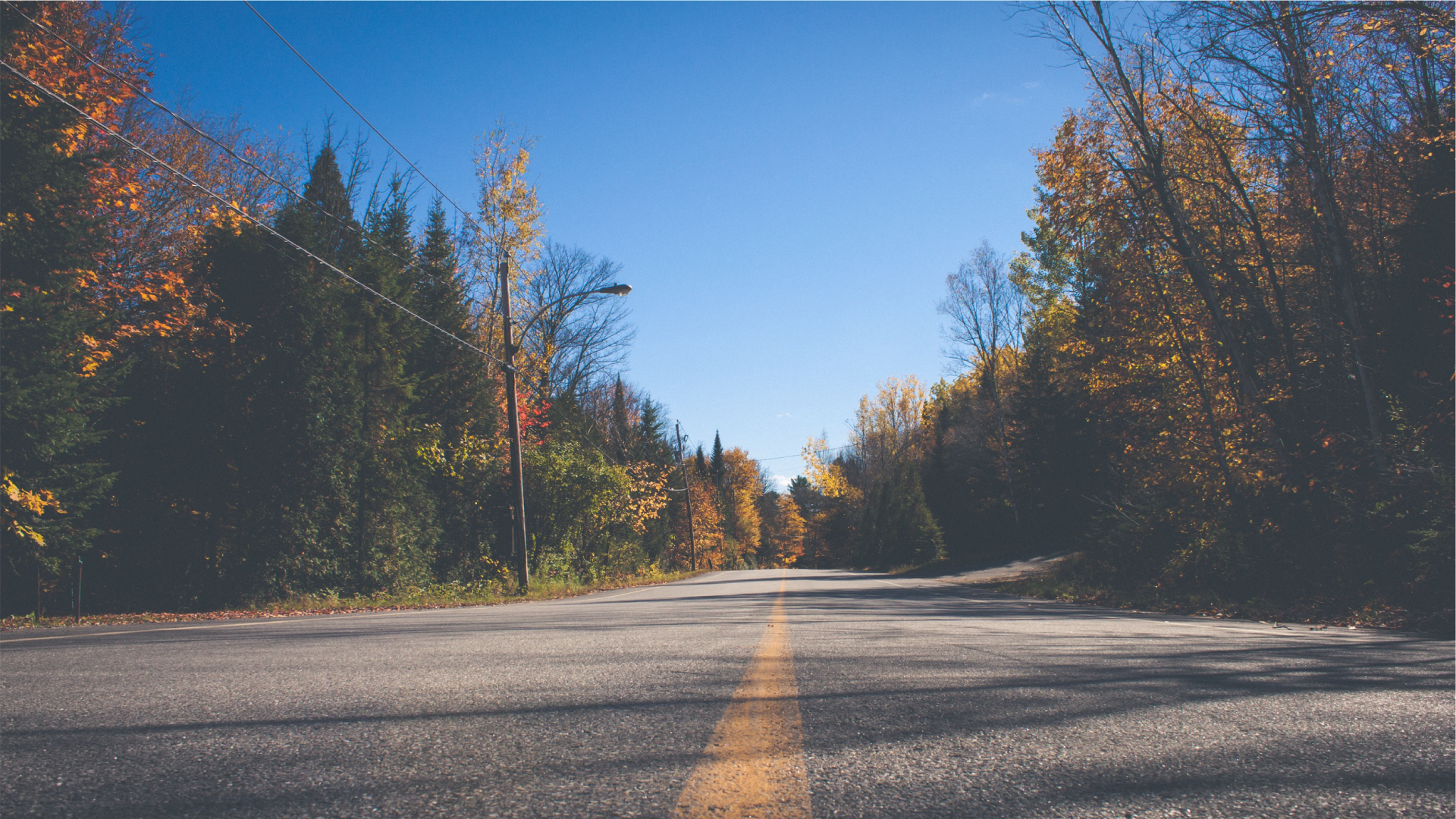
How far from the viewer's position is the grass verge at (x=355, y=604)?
33.8ft

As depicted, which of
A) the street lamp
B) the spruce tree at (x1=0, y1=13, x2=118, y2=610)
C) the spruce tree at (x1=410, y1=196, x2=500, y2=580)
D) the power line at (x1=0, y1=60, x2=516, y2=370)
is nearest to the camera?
the power line at (x1=0, y1=60, x2=516, y2=370)

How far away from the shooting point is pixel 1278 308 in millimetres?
13750

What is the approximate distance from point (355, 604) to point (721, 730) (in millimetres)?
13794

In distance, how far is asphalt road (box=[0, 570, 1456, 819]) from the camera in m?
1.56

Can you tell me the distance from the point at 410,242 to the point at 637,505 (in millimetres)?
12645

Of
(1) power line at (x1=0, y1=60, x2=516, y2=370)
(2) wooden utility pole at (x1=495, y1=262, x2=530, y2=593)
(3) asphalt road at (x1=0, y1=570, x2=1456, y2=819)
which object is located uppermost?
(1) power line at (x1=0, y1=60, x2=516, y2=370)

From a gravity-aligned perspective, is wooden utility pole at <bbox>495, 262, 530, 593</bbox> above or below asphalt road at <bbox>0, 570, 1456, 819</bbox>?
above

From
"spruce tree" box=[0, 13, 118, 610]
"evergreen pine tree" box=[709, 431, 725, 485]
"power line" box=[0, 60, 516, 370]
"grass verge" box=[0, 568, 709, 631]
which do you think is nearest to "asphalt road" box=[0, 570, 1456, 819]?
"power line" box=[0, 60, 516, 370]

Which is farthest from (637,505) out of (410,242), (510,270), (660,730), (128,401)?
(660,730)

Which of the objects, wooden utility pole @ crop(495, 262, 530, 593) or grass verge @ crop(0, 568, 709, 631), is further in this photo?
wooden utility pole @ crop(495, 262, 530, 593)

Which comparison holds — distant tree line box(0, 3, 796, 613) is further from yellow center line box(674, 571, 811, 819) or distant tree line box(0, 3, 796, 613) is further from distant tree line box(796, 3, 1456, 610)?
distant tree line box(796, 3, 1456, 610)

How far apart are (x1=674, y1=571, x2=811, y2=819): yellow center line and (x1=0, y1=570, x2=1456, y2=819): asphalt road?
2 centimetres

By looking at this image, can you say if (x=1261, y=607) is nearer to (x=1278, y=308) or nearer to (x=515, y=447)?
(x=1278, y=308)

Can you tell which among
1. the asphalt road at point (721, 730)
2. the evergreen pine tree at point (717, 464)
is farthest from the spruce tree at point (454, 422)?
the evergreen pine tree at point (717, 464)
